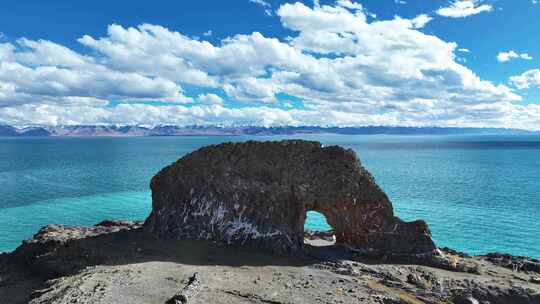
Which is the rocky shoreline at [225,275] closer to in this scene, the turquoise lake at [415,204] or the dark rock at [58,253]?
the dark rock at [58,253]

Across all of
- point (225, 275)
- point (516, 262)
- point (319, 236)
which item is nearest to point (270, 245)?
point (225, 275)

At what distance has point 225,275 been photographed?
27.5 m

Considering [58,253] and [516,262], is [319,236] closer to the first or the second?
[516,262]

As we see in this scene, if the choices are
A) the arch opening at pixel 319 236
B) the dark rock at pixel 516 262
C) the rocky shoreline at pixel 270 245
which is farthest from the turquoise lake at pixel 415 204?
the rocky shoreline at pixel 270 245

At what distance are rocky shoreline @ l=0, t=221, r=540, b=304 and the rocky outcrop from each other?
4.13 ft

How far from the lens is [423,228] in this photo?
1300 inches

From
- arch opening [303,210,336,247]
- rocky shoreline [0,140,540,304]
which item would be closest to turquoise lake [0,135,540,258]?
arch opening [303,210,336,247]

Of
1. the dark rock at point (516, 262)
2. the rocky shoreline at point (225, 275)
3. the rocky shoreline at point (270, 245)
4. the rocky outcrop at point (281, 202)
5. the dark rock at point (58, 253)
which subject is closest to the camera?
the rocky shoreline at point (225, 275)

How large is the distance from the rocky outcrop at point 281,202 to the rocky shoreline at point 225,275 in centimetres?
126

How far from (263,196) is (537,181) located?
8142cm

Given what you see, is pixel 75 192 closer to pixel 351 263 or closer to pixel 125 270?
pixel 125 270

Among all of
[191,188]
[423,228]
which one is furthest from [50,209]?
[423,228]

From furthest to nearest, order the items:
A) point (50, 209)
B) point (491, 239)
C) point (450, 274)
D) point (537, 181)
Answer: point (537, 181)
point (50, 209)
point (491, 239)
point (450, 274)

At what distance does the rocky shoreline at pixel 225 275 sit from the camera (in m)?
24.9
